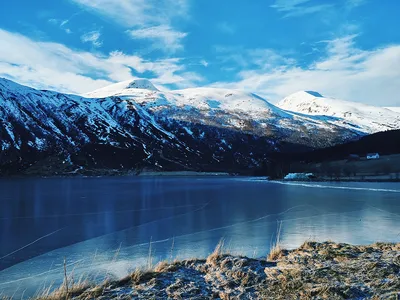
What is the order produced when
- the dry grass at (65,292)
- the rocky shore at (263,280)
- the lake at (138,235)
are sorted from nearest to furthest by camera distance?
the rocky shore at (263,280), the dry grass at (65,292), the lake at (138,235)

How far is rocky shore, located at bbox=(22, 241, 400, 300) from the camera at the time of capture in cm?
688

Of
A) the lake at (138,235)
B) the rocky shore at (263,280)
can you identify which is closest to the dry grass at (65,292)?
the rocky shore at (263,280)

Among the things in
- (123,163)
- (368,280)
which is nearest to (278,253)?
(368,280)

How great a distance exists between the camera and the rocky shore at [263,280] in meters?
6.88

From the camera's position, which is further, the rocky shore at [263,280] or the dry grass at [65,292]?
the dry grass at [65,292]

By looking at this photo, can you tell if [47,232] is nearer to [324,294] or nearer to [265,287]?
[265,287]

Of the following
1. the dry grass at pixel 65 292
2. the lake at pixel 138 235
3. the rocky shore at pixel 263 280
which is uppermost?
the rocky shore at pixel 263 280

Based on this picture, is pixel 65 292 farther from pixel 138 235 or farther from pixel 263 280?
pixel 138 235

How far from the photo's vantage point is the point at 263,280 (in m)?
7.73

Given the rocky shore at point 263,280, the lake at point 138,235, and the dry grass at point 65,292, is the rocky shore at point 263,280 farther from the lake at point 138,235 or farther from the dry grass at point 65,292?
the lake at point 138,235

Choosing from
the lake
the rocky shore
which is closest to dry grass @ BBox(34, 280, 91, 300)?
the rocky shore

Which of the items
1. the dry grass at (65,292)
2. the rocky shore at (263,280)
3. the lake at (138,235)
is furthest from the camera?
the lake at (138,235)

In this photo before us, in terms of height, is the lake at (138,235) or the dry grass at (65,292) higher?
the dry grass at (65,292)

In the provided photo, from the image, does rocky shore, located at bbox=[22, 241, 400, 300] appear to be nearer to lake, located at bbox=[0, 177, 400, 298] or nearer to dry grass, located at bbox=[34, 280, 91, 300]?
dry grass, located at bbox=[34, 280, 91, 300]
